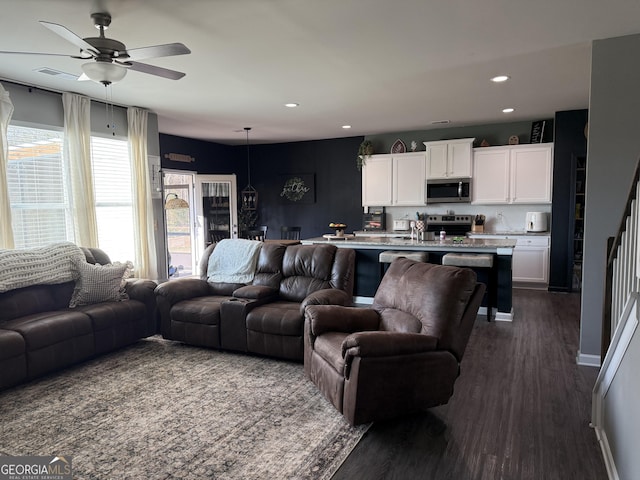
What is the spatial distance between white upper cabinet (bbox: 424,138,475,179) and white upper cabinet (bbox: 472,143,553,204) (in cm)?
16

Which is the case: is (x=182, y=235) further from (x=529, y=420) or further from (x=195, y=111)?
(x=529, y=420)

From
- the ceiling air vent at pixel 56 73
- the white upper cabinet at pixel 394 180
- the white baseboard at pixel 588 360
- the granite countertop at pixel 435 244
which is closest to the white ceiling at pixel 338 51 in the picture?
the ceiling air vent at pixel 56 73

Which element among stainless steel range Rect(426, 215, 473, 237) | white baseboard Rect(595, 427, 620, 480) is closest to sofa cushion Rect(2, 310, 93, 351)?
white baseboard Rect(595, 427, 620, 480)

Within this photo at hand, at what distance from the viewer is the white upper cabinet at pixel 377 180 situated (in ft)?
26.0

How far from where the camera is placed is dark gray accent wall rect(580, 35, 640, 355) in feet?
11.2

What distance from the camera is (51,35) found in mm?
3242

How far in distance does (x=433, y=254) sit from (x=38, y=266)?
4365 mm

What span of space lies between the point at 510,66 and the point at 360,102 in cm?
197

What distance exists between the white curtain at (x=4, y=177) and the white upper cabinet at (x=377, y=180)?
5533mm

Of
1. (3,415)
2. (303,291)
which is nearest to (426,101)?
(303,291)

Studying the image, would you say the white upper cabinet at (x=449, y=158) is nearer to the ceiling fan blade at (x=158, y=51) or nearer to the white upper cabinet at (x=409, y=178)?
the white upper cabinet at (x=409, y=178)

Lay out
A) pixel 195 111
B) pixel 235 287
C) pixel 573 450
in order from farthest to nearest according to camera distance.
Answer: pixel 195 111 → pixel 235 287 → pixel 573 450

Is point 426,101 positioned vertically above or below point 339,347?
above

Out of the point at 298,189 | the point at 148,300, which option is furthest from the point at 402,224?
the point at 148,300
